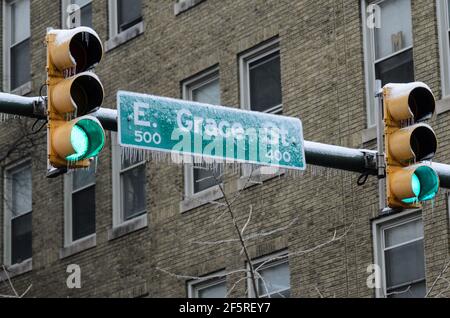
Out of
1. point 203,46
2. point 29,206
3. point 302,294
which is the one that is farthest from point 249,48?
point 29,206

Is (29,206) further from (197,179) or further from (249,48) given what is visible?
(249,48)

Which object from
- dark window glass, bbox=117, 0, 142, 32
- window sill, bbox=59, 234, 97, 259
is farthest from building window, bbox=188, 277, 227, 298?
dark window glass, bbox=117, 0, 142, 32

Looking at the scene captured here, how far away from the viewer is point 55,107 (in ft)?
33.7

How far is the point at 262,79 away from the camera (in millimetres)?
24500

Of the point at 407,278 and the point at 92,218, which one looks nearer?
the point at 407,278

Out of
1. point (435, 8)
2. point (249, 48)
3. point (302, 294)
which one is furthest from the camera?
point (249, 48)

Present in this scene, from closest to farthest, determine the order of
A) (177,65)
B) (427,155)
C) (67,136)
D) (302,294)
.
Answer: (67,136), (427,155), (302,294), (177,65)

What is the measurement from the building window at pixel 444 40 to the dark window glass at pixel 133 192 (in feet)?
26.7

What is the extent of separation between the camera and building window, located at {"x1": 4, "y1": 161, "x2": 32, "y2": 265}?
30641 mm

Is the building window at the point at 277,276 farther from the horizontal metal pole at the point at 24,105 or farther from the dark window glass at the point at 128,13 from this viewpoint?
the horizontal metal pole at the point at 24,105

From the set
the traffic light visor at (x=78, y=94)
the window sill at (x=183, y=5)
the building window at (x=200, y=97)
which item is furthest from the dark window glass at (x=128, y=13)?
the traffic light visor at (x=78, y=94)

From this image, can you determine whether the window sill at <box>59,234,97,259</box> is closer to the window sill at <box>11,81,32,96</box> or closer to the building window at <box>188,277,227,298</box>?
the building window at <box>188,277,227,298</box>

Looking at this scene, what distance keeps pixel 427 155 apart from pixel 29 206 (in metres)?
20.4

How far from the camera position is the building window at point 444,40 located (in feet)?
67.2
